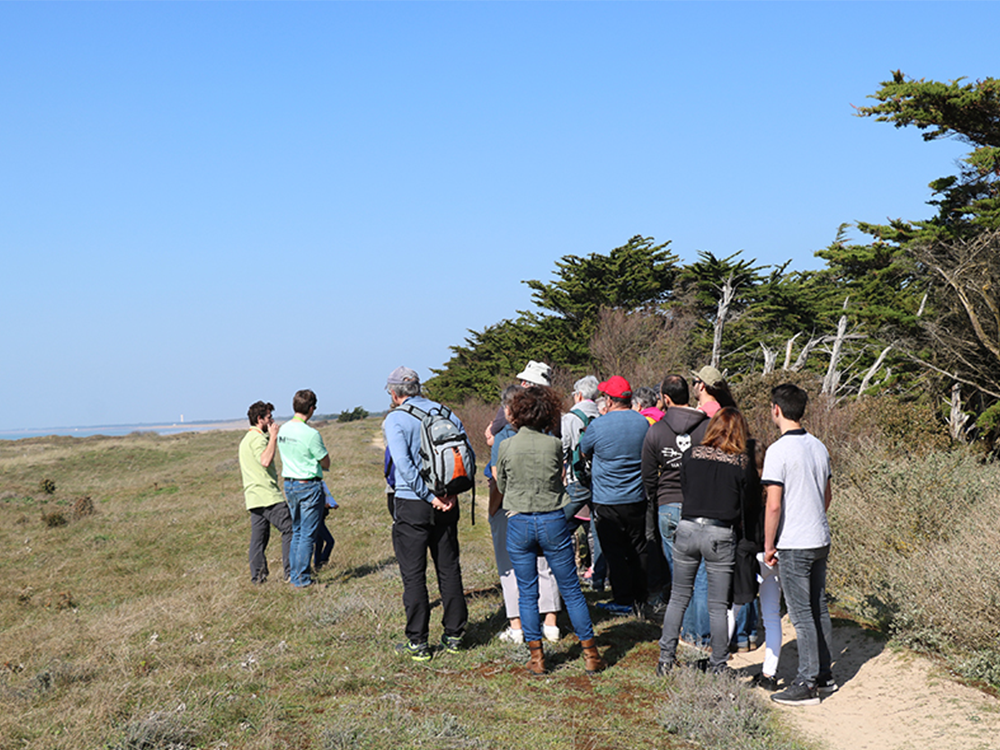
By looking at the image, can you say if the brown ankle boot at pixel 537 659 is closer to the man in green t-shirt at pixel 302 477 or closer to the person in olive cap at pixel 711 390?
the person in olive cap at pixel 711 390

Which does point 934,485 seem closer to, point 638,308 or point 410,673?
point 410,673

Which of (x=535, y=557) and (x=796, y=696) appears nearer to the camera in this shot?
(x=796, y=696)

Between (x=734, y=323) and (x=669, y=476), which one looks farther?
(x=734, y=323)

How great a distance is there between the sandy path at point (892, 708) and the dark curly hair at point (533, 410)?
7.77 feet

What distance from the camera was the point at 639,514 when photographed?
22.4 feet

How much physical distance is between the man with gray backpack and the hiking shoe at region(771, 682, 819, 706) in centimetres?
234

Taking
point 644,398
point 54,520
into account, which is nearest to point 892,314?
point 644,398

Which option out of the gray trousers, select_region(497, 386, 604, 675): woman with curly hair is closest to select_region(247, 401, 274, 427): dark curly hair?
the gray trousers

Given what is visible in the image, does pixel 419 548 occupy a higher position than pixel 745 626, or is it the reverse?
pixel 419 548

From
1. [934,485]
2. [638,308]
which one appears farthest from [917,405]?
[638,308]

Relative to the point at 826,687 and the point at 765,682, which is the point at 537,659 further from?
the point at 826,687

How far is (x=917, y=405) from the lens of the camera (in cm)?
1752

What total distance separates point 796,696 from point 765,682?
1.22 ft

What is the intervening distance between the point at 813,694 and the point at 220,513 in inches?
548
